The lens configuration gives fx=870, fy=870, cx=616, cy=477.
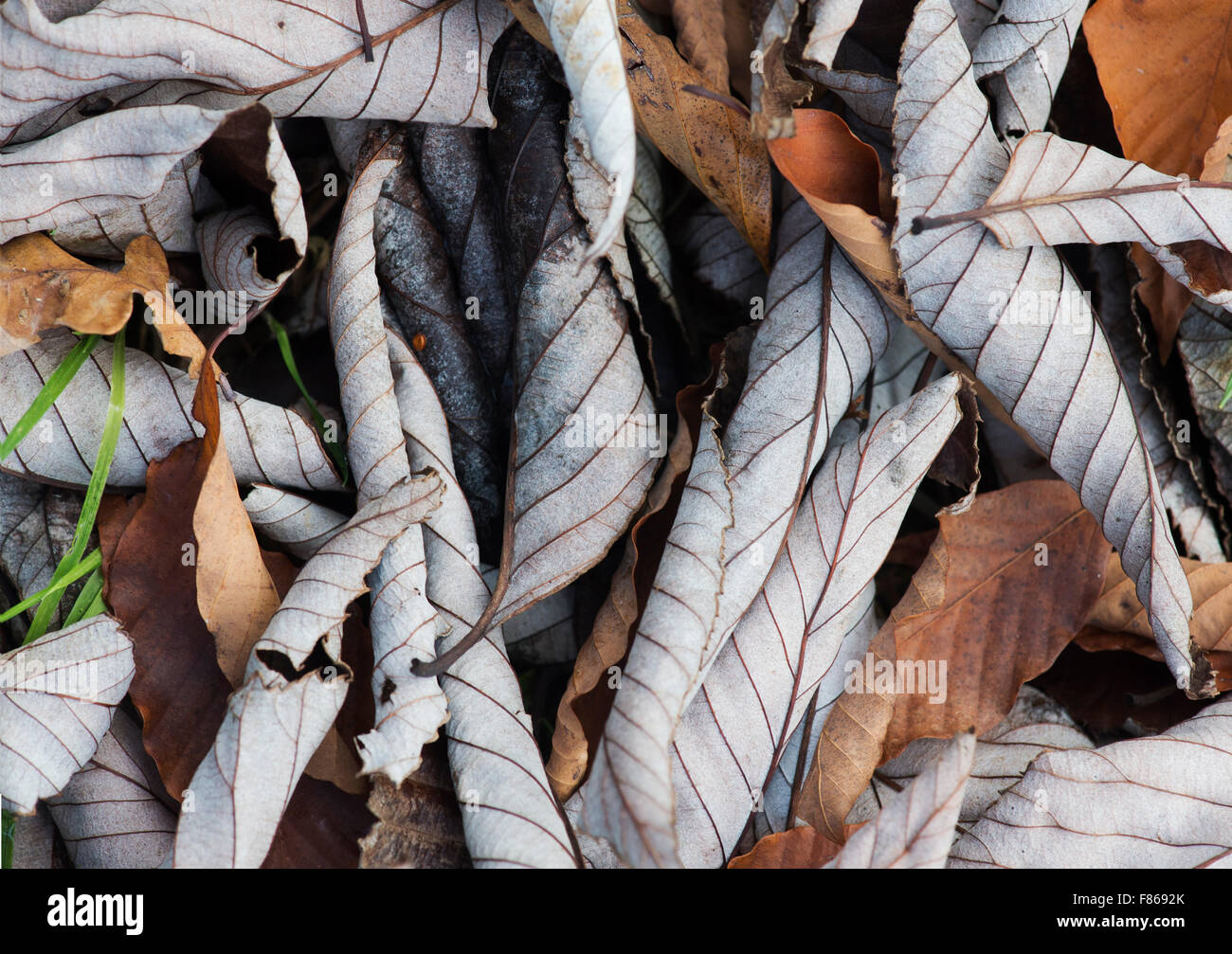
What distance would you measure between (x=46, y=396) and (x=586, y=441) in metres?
0.90

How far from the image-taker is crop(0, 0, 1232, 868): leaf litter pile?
52.2 inches

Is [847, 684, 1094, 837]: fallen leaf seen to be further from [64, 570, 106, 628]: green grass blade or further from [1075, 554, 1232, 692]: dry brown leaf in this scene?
[64, 570, 106, 628]: green grass blade

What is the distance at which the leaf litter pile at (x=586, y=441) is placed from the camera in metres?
1.33

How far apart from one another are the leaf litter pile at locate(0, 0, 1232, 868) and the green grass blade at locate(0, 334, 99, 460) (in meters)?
0.01

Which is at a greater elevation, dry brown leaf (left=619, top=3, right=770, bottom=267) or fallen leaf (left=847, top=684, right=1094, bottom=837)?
dry brown leaf (left=619, top=3, right=770, bottom=267)

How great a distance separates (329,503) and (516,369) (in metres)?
0.42

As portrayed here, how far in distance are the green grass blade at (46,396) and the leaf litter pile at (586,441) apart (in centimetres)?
1

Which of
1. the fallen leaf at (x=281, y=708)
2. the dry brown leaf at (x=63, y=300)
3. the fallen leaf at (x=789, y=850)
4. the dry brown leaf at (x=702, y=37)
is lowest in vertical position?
the fallen leaf at (x=789, y=850)

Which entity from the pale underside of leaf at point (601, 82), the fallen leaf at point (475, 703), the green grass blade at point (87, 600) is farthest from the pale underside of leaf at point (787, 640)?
the green grass blade at point (87, 600)

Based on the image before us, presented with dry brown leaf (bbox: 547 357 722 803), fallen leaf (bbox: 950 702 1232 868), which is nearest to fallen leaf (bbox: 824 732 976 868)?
fallen leaf (bbox: 950 702 1232 868)

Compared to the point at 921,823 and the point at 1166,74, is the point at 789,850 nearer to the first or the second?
the point at 921,823

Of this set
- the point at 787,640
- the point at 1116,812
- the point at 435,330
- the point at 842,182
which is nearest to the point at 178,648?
the point at 435,330

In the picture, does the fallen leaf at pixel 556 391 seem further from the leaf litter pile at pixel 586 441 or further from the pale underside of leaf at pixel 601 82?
the pale underside of leaf at pixel 601 82

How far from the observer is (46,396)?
56.8 inches
